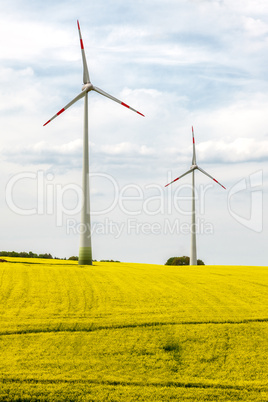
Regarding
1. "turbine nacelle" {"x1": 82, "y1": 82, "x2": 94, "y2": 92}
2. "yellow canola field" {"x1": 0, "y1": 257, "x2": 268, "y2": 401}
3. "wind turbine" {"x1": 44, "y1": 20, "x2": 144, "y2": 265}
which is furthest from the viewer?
"turbine nacelle" {"x1": 82, "y1": 82, "x2": 94, "y2": 92}

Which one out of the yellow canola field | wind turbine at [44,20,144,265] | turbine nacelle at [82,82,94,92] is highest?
turbine nacelle at [82,82,94,92]

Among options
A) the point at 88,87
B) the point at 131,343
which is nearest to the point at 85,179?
the point at 88,87

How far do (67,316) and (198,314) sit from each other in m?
6.57

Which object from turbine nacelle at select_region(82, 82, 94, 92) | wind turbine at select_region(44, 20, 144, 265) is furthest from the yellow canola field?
turbine nacelle at select_region(82, 82, 94, 92)

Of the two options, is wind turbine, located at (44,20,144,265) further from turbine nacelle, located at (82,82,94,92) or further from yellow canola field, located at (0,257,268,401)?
yellow canola field, located at (0,257,268,401)

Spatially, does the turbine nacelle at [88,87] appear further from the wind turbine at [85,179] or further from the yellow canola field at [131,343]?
the yellow canola field at [131,343]

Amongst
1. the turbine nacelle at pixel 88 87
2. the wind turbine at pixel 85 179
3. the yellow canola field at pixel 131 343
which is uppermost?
the turbine nacelle at pixel 88 87

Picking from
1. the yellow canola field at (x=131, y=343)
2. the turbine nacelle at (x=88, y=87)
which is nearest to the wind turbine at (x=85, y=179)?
the turbine nacelle at (x=88, y=87)

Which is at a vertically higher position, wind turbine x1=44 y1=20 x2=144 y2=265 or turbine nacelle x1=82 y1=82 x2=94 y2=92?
turbine nacelle x1=82 y1=82 x2=94 y2=92

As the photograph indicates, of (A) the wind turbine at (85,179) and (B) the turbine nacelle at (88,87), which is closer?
(A) the wind turbine at (85,179)

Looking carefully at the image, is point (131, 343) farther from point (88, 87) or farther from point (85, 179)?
point (88, 87)

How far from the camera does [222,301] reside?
30250 millimetres

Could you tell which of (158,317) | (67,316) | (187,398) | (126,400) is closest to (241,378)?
(187,398)

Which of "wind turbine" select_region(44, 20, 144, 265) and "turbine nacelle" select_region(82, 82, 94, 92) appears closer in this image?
"wind turbine" select_region(44, 20, 144, 265)
